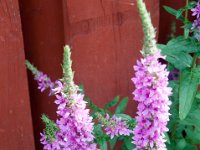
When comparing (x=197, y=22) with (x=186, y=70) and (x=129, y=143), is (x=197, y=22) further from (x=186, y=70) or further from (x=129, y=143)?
(x=129, y=143)

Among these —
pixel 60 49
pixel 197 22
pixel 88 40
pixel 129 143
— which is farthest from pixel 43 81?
pixel 197 22

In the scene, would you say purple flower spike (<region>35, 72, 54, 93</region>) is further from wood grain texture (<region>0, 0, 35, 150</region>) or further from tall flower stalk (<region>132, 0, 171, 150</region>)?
tall flower stalk (<region>132, 0, 171, 150</region>)

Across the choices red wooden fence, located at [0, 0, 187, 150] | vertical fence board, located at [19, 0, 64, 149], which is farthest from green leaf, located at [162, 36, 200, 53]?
vertical fence board, located at [19, 0, 64, 149]

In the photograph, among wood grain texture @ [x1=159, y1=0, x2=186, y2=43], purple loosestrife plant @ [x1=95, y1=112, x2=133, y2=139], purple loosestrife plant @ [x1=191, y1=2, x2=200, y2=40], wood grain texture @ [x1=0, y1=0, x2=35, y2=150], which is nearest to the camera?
purple loosestrife plant @ [x1=95, y1=112, x2=133, y2=139]

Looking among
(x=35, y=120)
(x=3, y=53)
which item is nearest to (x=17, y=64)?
(x=3, y=53)

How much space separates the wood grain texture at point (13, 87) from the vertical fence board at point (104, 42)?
0.25m

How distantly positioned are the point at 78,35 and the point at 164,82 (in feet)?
2.58

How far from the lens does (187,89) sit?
1849 millimetres

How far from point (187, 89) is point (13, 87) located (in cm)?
85

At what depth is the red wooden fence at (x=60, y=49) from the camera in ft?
6.44

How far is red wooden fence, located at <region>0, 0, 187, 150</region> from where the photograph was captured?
6.44ft

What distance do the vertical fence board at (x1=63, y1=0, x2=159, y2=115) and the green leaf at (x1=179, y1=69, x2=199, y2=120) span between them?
319 mm

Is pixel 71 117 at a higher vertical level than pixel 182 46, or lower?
lower

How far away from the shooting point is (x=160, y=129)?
1.38 m
